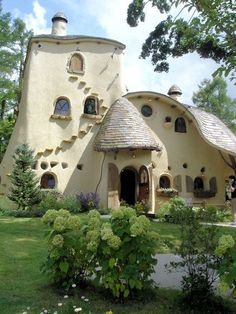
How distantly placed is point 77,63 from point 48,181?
6.78 meters

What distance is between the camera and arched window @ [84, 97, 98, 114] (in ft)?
68.8

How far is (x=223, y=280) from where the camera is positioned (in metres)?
3.88

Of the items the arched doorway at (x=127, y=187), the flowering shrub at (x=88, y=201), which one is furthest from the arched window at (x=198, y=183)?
the flowering shrub at (x=88, y=201)

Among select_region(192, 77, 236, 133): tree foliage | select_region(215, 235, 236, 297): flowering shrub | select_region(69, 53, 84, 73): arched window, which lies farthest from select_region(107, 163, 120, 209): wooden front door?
select_region(192, 77, 236, 133): tree foliage

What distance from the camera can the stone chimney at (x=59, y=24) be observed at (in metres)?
22.6

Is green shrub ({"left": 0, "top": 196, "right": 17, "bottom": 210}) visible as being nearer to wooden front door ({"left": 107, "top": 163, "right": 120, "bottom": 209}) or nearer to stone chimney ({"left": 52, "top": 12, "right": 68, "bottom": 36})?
wooden front door ({"left": 107, "top": 163, "right": 120, "bottom": 209})

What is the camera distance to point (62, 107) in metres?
20.6

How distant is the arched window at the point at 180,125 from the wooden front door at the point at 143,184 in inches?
170

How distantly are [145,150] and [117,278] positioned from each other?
47.2 ft

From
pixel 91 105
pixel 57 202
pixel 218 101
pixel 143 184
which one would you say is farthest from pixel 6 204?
pixel 218 101

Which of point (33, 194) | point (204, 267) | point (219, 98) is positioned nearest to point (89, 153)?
point (33, 194)

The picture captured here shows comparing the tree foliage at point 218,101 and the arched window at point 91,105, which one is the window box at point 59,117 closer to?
the arched window at point 91,105

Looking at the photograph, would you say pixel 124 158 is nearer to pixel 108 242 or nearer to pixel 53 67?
pixel 53 67

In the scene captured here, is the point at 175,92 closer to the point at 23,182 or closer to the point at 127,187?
the point at 127,187
